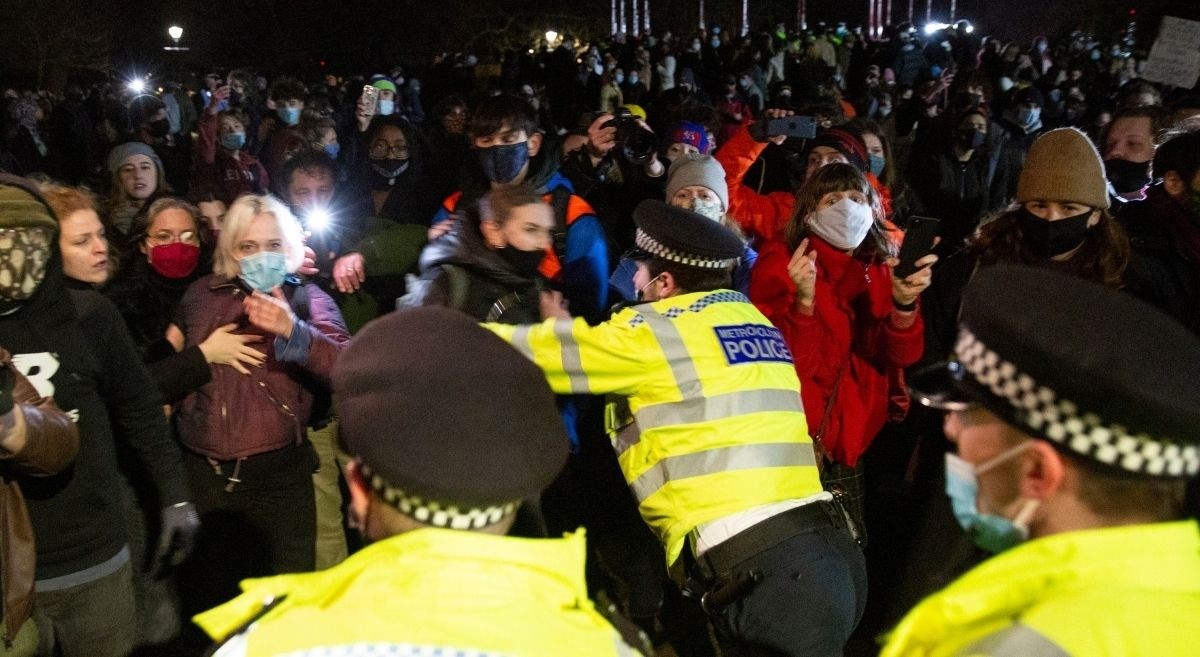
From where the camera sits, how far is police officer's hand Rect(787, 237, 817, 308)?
389cm

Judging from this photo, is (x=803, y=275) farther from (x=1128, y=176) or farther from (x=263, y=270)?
(x=1128, y=176)

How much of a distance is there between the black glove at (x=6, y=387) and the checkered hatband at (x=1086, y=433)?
8.25 feet

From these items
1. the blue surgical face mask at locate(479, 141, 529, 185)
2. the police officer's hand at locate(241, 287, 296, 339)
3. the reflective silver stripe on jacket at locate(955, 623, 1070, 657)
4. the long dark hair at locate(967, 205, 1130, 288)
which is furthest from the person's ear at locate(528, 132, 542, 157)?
the reflective silver stripe on jacket at locate(955, 623, 1070, 657)

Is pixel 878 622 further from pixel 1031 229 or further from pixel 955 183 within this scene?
pixel 955 183

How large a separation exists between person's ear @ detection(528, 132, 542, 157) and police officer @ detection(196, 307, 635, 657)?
3.50m

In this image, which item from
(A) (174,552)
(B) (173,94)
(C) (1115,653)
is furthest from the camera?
(B) (173,94)

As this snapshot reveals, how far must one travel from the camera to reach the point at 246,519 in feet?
13.3

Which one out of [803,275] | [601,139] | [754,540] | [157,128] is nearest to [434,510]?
[754,540]

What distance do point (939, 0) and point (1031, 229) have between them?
110 ft

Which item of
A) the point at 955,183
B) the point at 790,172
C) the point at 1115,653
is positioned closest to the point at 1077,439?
the point at 1115,653

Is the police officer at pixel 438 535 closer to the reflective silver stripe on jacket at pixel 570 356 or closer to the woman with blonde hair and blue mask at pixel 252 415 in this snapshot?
the reflective silver stripe on jacket at pixel 570 356

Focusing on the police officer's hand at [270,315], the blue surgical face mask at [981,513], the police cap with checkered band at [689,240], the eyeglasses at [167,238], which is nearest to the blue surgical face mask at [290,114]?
the eyeglasses at [167,238]

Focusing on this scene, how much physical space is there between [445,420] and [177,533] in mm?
Result: 2508

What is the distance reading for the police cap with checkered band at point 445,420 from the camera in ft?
5.26
